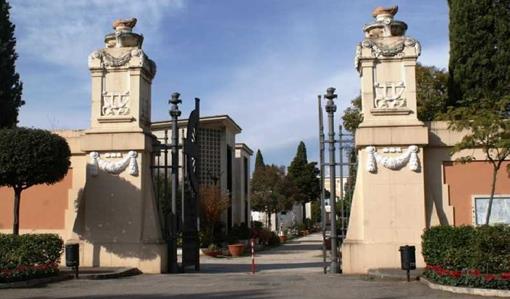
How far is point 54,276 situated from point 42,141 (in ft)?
11.0

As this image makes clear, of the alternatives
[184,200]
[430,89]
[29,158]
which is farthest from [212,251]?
[29,158]

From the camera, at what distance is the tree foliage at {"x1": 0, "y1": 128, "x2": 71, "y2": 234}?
1522cm

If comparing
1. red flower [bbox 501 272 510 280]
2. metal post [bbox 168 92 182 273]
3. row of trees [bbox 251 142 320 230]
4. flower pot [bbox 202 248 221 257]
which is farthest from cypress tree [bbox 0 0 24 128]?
row of trees [bbox 251 142 320 230]

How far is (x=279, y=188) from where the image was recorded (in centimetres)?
5722

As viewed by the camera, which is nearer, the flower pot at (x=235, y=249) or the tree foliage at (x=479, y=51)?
the tree foliage at (x=479, y=51)

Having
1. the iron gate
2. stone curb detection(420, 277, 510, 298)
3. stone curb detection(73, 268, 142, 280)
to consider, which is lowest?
stone curb detection(420, 277, 510, 298)

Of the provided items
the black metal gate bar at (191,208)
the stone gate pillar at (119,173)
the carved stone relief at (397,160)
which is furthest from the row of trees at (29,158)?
the carved stone relief at (397,160)

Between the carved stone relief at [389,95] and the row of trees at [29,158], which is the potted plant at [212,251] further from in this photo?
the carved stone relief at [389,95]

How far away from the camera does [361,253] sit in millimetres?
16516

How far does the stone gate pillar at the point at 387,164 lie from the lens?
16.5 meters

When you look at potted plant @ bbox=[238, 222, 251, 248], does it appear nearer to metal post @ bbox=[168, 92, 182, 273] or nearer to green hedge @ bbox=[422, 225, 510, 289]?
metal post @ bbox=[168, 92, 182, 273]

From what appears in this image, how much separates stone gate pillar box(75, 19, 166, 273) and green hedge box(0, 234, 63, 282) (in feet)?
6.93

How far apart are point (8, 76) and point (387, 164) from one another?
46.8 ft

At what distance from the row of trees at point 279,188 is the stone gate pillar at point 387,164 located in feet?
123
